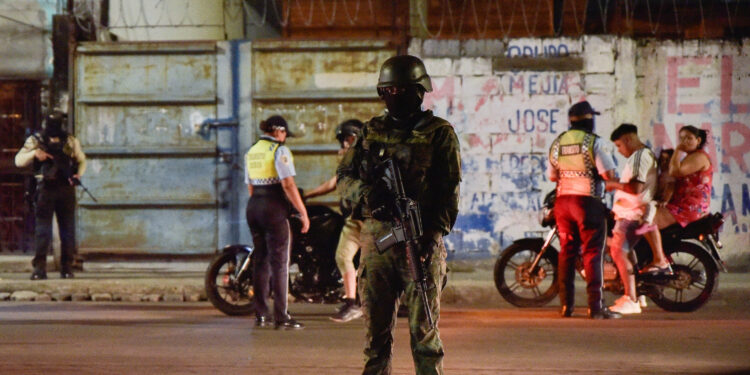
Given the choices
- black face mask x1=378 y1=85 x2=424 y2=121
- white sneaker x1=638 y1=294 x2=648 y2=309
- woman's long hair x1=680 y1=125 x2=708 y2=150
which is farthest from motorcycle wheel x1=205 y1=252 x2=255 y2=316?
black face mask x1=378 y1=85 x2=424 y2=121

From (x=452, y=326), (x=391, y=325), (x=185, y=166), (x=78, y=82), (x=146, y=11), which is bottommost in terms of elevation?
(x=452, y=326)

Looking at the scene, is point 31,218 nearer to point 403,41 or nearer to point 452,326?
point 403,41

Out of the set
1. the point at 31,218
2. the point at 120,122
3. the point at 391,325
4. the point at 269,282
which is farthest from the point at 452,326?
the point at 31,218

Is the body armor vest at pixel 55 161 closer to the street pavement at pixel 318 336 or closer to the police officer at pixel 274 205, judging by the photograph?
the street pavement at pixel 318 336

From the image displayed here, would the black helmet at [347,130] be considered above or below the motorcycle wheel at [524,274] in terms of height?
above

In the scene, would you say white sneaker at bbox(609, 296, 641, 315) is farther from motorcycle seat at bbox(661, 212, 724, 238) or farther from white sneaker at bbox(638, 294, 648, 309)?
motorcycle seat at bbox(661, 212, 724, 238)

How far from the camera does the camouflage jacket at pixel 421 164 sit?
16.2ft

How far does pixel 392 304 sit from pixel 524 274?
202 inches

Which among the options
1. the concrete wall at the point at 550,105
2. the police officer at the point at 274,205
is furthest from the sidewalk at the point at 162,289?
the police officer at the point at 274,205

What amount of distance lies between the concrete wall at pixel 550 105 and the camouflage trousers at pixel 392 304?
7747mm

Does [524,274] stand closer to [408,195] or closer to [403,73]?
[408,195]

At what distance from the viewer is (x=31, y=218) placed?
529 inches

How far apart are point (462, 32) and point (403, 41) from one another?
0.87m

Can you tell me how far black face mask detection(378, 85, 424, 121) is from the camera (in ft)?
16.2
